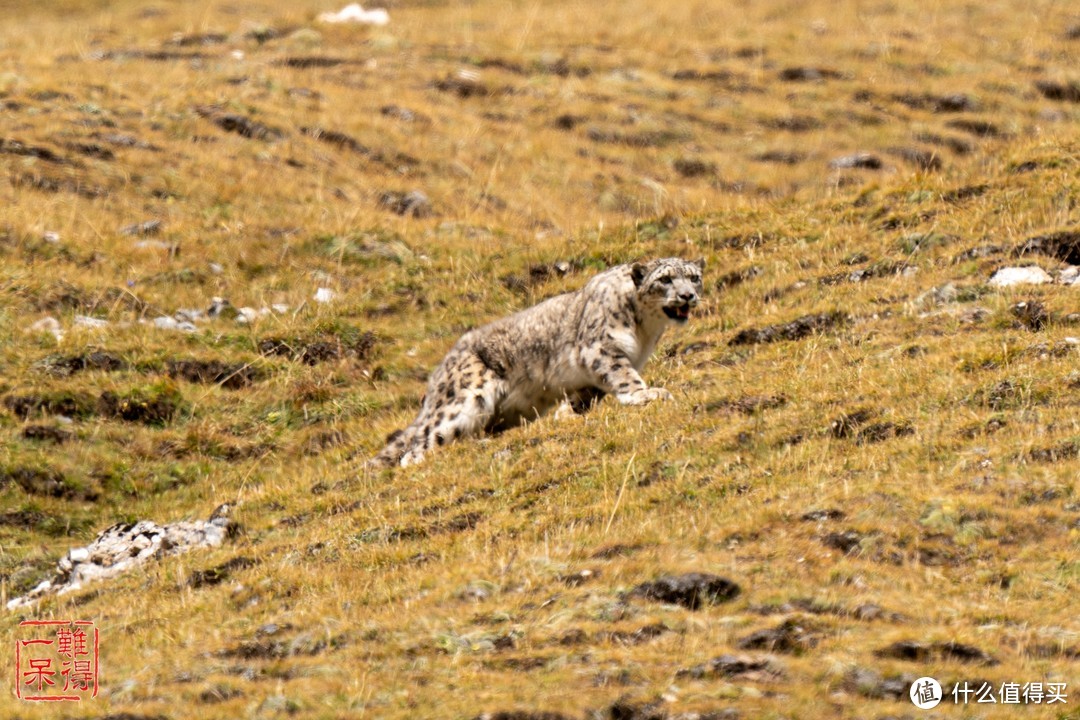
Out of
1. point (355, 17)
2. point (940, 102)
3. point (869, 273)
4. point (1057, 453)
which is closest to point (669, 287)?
point (869, 273)

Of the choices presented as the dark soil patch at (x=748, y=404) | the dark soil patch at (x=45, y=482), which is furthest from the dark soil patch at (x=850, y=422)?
the dark soil patch at (x=45, y=482)

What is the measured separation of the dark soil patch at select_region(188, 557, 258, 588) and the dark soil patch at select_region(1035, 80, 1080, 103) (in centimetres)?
2763

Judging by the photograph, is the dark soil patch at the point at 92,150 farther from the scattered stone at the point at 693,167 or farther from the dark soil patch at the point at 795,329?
the dark soil patch at the point at 795,329

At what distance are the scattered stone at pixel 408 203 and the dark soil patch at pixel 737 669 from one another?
Answer: 19.4 metres

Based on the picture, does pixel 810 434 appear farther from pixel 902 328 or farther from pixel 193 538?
pixel 193 538

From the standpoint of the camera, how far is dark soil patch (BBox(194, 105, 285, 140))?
31.0 meters

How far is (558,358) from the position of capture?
18.7 meters

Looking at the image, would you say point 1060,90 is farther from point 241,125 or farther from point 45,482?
point 45,482

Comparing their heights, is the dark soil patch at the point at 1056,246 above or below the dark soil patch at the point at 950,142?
below

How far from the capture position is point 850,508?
11938 mm

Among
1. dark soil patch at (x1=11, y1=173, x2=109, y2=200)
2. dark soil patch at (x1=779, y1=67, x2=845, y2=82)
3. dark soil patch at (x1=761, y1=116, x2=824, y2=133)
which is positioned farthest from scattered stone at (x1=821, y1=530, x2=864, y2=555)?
dark soil patch at (x1=779, y1=67, x2=845, y2=82)

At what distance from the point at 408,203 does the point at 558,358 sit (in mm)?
10793

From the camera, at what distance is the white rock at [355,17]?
42.9 metres

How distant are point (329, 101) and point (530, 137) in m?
4.91
